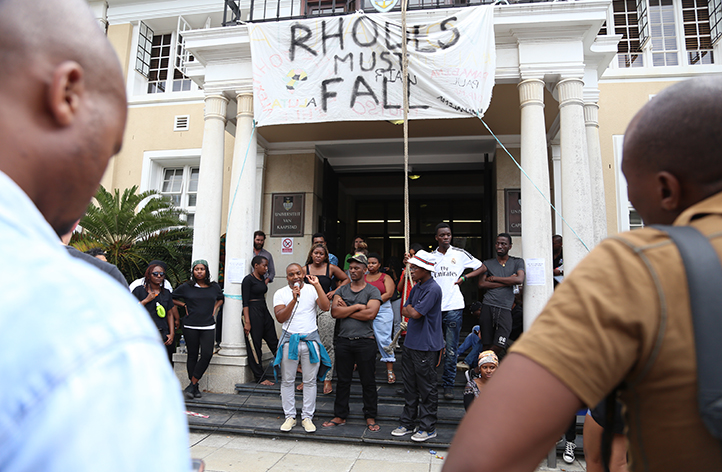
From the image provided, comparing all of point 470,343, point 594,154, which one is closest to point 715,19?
point 594,154

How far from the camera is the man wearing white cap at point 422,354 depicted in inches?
224

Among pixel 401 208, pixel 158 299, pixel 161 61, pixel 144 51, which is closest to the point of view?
pixel 158 299

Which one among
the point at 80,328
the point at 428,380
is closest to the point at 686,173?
the point at 80,328

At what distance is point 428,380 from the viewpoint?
5.66m

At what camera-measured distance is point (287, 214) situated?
1132 centimetres

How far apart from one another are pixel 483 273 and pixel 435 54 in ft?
11.5

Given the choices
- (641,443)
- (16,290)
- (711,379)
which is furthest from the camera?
(641,443)

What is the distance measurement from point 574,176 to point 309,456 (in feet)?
18.8

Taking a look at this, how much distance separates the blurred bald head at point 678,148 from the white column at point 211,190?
309 inches

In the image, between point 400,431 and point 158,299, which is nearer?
point 400,431

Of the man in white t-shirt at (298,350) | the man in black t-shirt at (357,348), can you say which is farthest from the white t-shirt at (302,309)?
the man in black t-shirt at (357,348)

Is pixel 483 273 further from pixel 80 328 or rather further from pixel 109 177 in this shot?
pixel 109 177

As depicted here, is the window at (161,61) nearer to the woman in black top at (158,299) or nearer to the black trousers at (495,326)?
the woman in black top at (158,299)

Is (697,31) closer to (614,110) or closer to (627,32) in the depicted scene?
(627,32)
